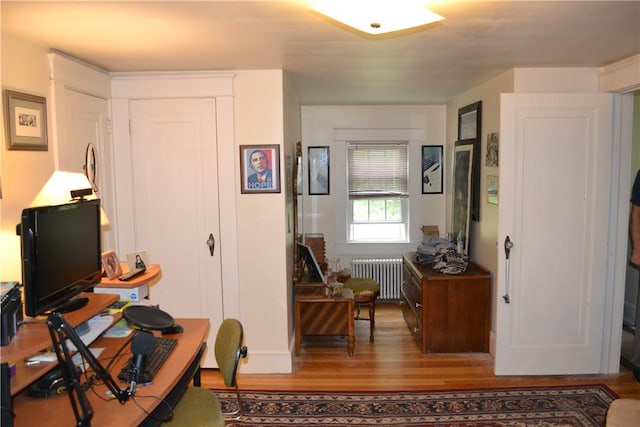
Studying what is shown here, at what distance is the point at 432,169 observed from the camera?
231 inches

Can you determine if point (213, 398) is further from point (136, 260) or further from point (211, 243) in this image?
point (211, 243)

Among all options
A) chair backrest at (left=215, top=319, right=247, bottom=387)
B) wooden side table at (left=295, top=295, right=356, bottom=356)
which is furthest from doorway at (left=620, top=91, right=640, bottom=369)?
chair backrest at (left=215, top=319, right=247, bottom=387)

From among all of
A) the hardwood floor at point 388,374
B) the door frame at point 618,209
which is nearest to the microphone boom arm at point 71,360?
the hardwood floor at point 388,374

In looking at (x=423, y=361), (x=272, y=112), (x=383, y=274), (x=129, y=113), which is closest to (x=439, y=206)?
(x=383, y=274)

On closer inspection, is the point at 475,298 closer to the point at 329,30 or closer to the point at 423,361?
the point at 423,361

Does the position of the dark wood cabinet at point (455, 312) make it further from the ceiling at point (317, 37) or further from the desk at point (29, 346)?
the desk at point (29, 346)

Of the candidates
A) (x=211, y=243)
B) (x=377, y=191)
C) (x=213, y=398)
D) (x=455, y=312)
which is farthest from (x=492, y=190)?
(x=213, y=398)

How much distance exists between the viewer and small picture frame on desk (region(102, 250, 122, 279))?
9.00ft

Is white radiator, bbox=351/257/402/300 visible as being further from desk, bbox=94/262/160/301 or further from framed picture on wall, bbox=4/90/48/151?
framed picture on wall, bbox=4/90/48/151

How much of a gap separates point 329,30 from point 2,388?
212 cm

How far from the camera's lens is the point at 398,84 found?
14.2 ft

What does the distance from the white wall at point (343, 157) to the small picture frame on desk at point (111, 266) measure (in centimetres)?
318

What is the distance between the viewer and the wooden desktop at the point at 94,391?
1.66 metres

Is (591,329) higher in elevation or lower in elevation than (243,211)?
lower
